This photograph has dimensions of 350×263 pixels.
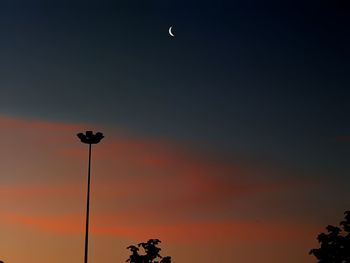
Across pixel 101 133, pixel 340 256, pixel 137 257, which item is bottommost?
pixel 340 256

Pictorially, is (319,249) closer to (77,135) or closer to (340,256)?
(340,256)

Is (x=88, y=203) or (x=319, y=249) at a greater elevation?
(x=88, y=203)

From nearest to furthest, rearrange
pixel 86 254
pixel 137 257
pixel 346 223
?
1. pixel 86 254
2. pixel 346 223
3. pixel 137 257

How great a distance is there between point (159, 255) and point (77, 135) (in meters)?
14.9

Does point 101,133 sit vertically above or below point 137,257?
above

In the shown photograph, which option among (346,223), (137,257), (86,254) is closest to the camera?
(86,254)

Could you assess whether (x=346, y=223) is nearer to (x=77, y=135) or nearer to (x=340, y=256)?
(x=340, y=256)

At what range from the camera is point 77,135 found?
42812 millimetres

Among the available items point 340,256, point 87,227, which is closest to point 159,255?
point 87,227

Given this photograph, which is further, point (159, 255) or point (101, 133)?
point (159, 255)

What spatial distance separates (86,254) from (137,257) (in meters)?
13.7

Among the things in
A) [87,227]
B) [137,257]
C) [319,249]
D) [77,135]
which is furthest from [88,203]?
[319,249]

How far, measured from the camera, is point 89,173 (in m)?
42.0

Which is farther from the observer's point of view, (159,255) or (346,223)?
(159,255)
